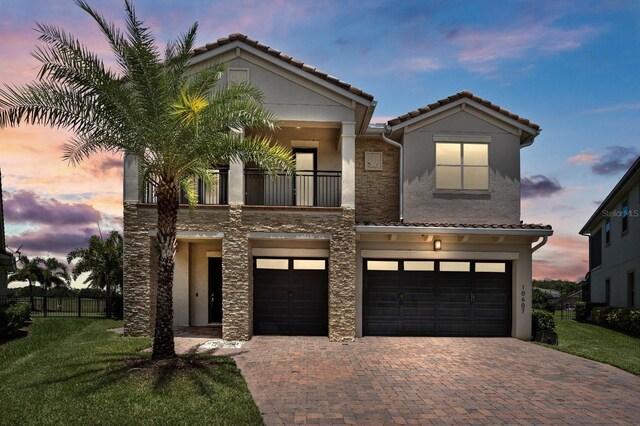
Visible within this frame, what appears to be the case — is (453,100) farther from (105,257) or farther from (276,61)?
(105,257)

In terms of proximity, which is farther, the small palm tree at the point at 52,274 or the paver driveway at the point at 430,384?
the small palm tree at the point at 52,274

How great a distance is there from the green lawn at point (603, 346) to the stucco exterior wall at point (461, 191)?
14.7 feet

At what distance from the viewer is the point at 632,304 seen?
23344 mm

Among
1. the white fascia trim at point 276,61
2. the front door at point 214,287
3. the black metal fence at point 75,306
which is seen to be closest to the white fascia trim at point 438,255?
the white fascia trim at point 276,61

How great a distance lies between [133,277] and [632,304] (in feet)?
71.6

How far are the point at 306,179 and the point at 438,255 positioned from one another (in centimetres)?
512

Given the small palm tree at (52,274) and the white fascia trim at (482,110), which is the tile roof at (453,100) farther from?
the small palm tree at (52,274)

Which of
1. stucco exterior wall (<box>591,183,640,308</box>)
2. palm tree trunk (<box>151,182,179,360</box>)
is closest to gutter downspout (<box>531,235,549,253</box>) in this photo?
stucco exterior wall (<box>591,183,640,308</box>)

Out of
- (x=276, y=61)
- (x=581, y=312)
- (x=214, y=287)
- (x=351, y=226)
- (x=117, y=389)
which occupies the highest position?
(x=276, y=61)

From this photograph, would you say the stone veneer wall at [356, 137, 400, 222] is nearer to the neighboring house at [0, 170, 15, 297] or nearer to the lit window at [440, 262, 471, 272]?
the lit window at [440, 262, 471, 272]

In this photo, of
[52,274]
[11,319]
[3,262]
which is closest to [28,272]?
[52,274]

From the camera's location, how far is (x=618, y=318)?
861 inches

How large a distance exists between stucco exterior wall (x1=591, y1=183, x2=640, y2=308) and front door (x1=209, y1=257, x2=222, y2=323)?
1809cm

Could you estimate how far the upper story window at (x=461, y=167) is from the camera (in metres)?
17.2
